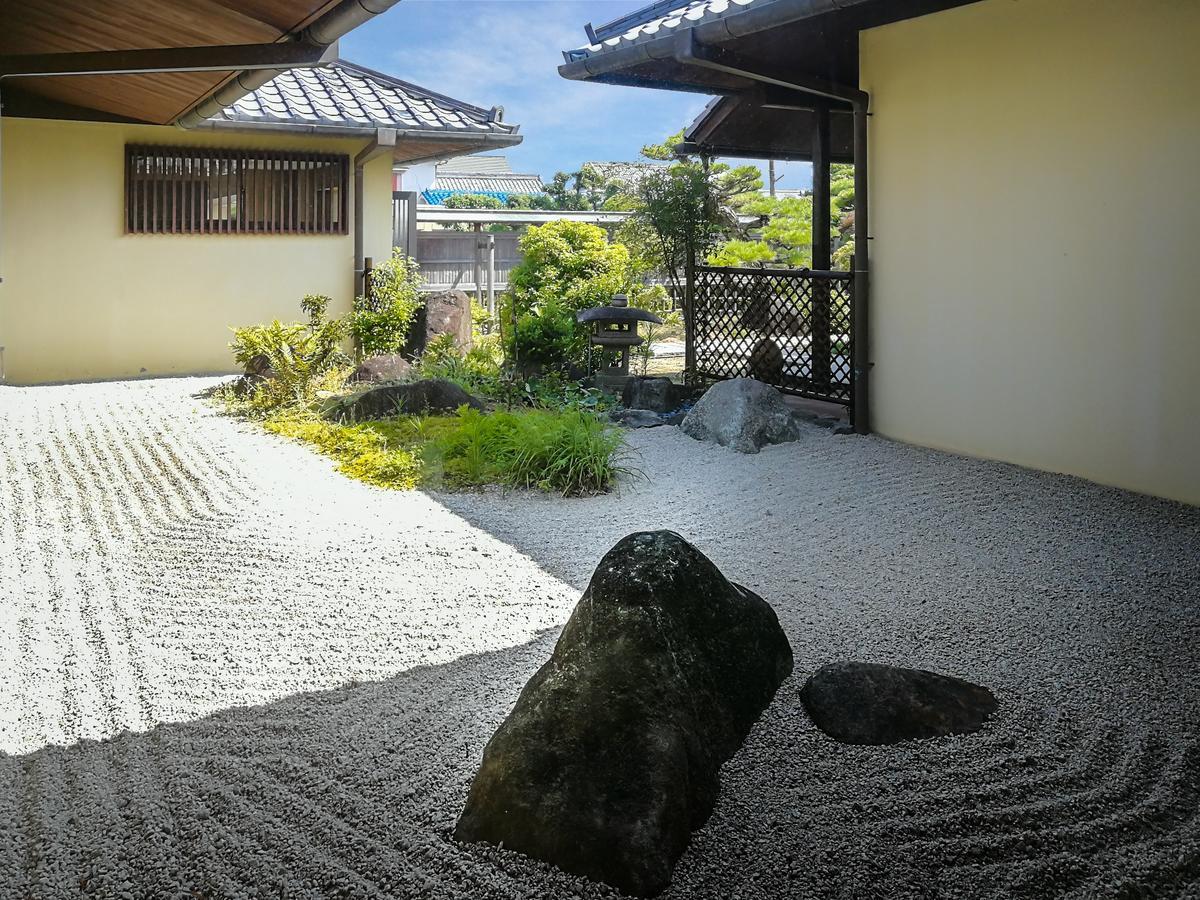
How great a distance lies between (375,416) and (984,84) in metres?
4.99

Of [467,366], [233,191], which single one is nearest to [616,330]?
[467,366]

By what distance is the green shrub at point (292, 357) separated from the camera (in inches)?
359

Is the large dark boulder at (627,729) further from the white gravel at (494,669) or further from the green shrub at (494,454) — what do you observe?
the green shrub at (494,454)

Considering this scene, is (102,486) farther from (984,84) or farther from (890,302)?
(984,84)

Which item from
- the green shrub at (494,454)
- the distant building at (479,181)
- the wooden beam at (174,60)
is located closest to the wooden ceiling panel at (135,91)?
the wooden beam at (174,60)

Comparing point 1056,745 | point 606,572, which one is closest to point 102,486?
point 606,572

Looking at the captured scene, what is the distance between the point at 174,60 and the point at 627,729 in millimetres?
6376

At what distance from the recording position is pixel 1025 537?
542 centimetres

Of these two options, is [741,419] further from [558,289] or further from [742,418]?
[558,289]

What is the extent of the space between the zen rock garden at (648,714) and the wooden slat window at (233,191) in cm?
953

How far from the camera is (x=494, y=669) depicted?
3.84 meters

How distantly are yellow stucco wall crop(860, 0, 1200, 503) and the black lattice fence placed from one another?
2.03 ft

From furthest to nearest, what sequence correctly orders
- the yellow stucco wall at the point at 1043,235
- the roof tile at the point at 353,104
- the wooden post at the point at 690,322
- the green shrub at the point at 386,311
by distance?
the green shrub at the point at 386,311 → the roof tile at the point at 353,104 → the wooden post at the point at 690,322 → the yellow stucco wall at the point at 1043,235

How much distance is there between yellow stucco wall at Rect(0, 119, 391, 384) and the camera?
10602 millimetres
